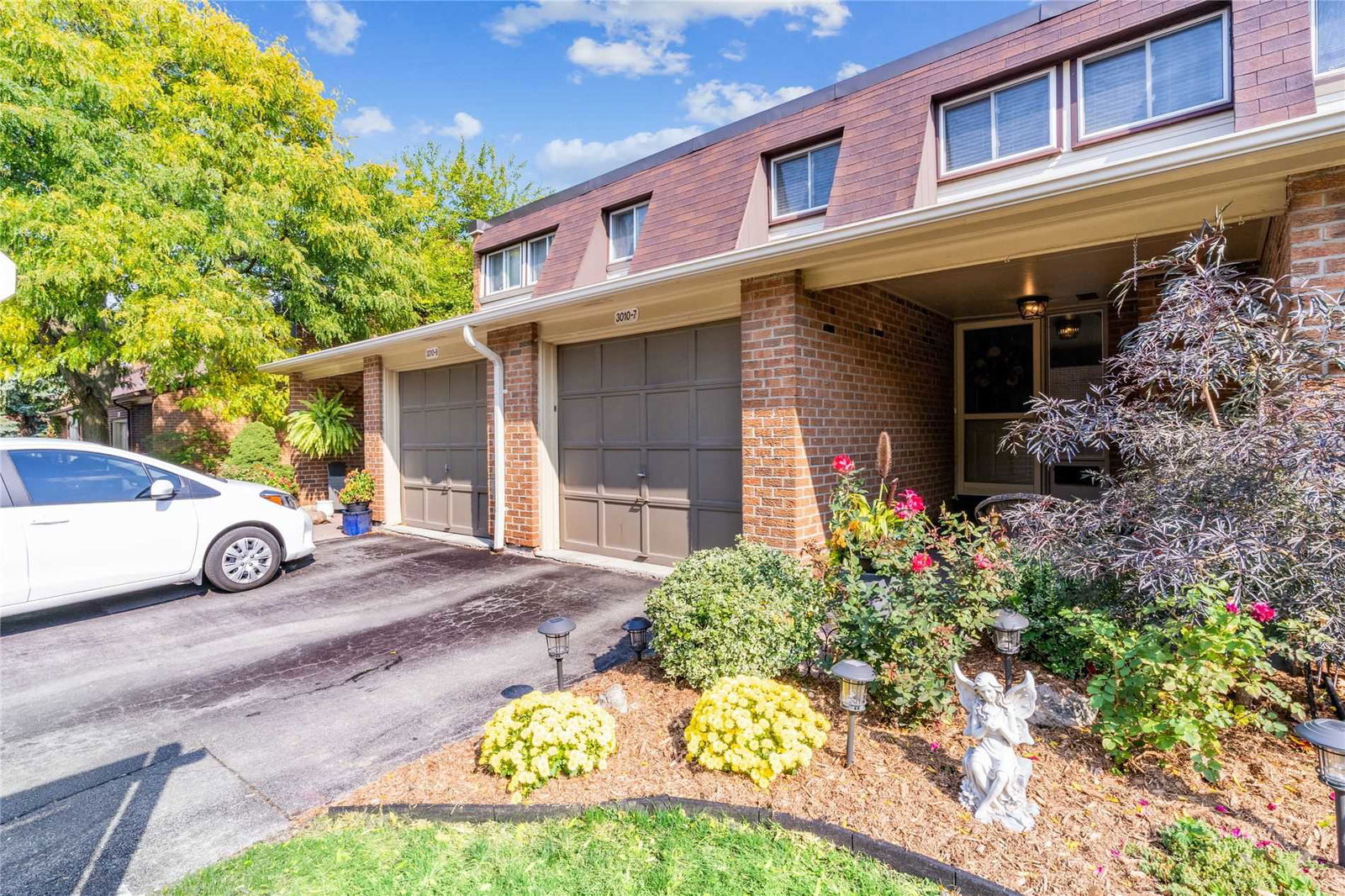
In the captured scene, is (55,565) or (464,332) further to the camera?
(464,332)

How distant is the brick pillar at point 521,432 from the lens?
6.98 m

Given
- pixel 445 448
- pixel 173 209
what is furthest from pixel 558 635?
pixel 173 209

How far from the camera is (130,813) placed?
8.04ft

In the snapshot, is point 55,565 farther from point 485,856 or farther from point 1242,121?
point 1242,121

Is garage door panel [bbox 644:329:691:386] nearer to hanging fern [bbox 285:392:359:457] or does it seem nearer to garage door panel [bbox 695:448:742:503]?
garage door panel [bbox 695:448:742:503]

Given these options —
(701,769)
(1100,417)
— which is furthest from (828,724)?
(1100,417)

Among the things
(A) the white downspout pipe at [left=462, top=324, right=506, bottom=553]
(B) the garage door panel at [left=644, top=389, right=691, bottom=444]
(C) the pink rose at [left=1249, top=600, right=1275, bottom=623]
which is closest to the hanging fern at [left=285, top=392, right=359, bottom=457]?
(A) the white downspout pipe at [left=462, top=324, right=506, bottom=553]

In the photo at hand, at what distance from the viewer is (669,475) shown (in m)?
6.19

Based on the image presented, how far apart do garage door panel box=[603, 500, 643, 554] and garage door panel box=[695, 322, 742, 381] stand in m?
1.66

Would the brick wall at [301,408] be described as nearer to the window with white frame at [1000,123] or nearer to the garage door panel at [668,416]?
the garage door panel at [668,416]

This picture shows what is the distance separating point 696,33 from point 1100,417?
23.5 ft

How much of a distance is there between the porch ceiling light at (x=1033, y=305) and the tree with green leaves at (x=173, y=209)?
10.3 metres

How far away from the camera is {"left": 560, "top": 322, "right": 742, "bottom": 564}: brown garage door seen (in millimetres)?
5789

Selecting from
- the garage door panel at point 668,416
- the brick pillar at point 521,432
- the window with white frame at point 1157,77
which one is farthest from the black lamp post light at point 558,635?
the window with white frame at point 1157,77
